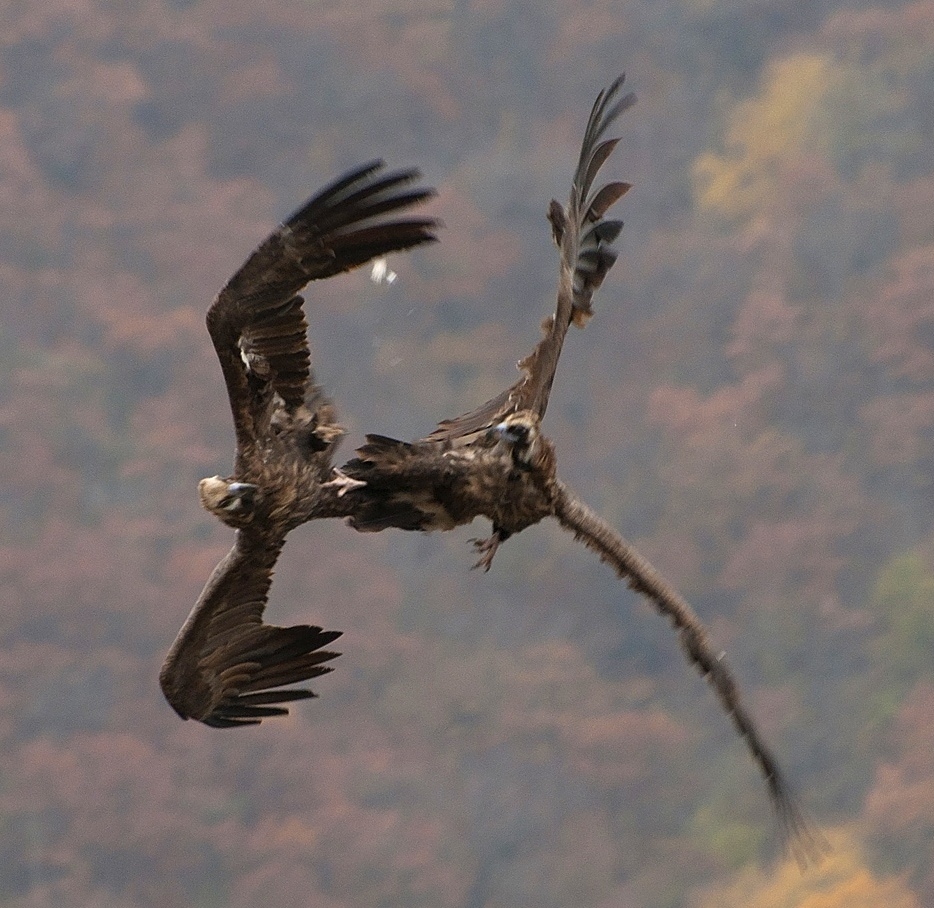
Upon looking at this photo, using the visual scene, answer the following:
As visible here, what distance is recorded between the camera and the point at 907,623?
99.5ft

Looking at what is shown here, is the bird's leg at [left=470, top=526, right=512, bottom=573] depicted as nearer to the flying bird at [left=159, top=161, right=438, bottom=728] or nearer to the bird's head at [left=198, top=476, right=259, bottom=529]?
the flying bird at [left=159, top=161, right=438, bottom=728]

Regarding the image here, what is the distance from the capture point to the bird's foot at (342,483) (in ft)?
39.1

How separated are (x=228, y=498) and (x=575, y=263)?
2877 millimetres

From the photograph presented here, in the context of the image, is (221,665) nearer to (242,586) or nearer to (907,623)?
(242,586)

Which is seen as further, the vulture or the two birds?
the vulture

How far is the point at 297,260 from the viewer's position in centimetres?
1078

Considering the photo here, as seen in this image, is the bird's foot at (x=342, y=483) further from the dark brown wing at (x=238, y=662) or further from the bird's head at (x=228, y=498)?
the dark brown wing at (x=238, y=662)

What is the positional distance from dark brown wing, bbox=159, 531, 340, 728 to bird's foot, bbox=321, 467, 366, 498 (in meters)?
1.05

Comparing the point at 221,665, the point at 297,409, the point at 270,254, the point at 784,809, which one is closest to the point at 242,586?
the point at 221,665

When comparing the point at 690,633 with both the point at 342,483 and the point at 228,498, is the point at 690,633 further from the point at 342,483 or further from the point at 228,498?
the point at 228,498

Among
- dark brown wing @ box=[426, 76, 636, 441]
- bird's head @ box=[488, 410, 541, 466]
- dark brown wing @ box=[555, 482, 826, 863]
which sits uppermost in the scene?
dark brown wing @ box=[426, 76, 636, 441]

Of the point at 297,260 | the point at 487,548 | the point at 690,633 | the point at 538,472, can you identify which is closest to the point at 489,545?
the point at 487,548

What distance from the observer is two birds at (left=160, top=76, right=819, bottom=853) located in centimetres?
1079

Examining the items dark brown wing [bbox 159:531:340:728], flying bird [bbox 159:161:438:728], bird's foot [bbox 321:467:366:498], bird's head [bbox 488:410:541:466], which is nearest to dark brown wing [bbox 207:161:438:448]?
flying bird [bbox 159:161:438:728]
